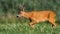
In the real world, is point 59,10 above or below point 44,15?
below

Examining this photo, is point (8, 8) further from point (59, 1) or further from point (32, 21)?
point (32, 21)

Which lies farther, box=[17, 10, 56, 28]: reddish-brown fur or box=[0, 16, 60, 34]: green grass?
box=[17, 10, 56, 28]: reddish-brown fur

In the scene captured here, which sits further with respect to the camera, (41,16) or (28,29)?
(41,16)

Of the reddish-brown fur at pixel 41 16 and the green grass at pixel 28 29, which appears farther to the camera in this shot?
the reddish-brown fur at pixel 41 16

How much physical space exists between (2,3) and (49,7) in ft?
14.0

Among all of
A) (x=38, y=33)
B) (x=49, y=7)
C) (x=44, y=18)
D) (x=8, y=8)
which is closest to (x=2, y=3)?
(x=8, y=8)

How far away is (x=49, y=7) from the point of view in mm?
A: 22172

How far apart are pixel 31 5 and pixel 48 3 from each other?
1.46 metres

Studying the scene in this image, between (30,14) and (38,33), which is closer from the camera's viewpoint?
(38,33)

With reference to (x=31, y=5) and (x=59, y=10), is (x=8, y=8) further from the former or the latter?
(x=59, y=10)

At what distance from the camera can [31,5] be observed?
73.8 feet

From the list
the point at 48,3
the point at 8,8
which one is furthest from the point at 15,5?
the point at 48,3

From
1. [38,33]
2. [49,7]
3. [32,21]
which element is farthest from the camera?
[49,7]

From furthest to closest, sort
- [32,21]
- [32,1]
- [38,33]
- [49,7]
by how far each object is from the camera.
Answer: [32,1] < [49,7] < [32,21] < [38,33]
